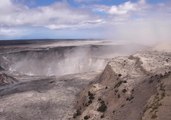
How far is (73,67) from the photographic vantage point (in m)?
93.8

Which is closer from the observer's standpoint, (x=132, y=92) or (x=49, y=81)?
(x=132, y=92)

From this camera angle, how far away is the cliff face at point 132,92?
28.1 meters

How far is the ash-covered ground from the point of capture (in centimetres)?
4359

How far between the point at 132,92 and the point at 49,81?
2616 centimetres

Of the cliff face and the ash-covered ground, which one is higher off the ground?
the cliff face

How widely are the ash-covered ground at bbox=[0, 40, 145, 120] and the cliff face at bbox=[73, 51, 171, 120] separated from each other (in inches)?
157

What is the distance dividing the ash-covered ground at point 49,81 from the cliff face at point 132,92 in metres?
4.00

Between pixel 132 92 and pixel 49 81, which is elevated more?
pixel 132 92

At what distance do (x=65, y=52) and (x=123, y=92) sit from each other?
6721 centimetres

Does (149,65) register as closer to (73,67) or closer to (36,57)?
(73,67)

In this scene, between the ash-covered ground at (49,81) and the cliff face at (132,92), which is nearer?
the cliff face at (132,92)

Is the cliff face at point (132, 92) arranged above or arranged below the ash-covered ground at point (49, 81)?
above

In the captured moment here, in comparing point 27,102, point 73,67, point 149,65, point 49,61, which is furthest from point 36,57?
point 149,65

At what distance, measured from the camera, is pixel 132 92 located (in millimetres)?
35406
